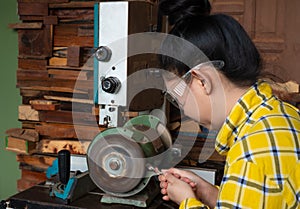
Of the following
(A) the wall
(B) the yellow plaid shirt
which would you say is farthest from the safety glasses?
(A) the wall

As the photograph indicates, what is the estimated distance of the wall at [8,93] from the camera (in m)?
2.54

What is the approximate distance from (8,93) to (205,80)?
1833 mm

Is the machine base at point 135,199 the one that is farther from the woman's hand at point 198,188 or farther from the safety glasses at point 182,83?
the safety glasses at point 182,83

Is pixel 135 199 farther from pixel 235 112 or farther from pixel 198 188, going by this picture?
pixel 235 112

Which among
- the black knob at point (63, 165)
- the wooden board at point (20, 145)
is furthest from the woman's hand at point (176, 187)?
the wooden board at point (20, 145)

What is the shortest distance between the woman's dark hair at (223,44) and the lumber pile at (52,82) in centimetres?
122

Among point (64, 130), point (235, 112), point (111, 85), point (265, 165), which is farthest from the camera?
point (64, 130)

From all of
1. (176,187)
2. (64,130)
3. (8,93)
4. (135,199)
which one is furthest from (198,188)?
(8,93)

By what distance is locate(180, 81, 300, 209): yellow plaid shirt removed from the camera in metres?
0.89

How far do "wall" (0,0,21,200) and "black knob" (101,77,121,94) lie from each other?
1.34 meters

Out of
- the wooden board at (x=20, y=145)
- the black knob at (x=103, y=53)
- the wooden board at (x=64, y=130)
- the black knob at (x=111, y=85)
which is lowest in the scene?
the wooden board at (x=20, y=145)

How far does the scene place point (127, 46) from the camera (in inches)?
54.7

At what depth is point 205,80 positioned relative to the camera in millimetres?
1066

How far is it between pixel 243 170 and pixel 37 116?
1724mm
